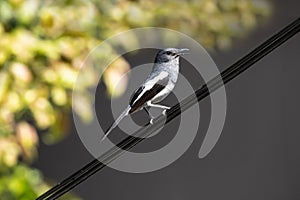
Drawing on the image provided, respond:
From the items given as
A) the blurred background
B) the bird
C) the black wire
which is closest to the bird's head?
the bird

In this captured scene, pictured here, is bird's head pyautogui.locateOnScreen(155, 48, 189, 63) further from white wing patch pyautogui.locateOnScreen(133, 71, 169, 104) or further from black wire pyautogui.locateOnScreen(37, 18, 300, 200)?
black wire pyautogui.locateOnScreen(37, 18, 300, 200)

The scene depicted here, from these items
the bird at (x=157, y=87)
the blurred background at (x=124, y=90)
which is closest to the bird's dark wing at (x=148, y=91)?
the bird at (x=157, y=87)

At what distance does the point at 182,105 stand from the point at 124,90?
1.59 meters

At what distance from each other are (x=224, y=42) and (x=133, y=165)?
2.08 feet

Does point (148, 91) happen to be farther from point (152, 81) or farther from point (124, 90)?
point (124, 90)

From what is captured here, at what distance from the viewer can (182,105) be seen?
0.98 metres

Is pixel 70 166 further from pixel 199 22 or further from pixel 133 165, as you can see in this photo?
pixel 199 22

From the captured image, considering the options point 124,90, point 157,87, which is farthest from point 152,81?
point 124,90

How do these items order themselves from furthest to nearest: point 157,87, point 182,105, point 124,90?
point 124,90 → point 157,87 → point 182,105

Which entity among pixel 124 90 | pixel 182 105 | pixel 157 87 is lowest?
pixel 182 105

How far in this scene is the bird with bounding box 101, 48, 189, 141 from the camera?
3.62ft

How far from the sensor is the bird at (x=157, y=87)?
110 centimetres

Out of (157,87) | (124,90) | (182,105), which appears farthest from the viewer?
(124,90)

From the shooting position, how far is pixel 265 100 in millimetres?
3072
